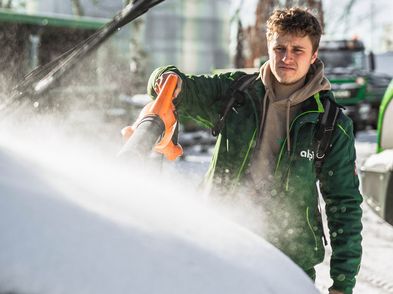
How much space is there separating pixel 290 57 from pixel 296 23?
135 millimetres

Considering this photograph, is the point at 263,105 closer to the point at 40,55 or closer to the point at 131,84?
the point at 40,55

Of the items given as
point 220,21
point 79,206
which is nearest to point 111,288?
point 79,206

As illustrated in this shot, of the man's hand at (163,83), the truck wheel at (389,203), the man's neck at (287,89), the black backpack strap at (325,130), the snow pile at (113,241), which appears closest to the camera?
the snow pile at (113,241)

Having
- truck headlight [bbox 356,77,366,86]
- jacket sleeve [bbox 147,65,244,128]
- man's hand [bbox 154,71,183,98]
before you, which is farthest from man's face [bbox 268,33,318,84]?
truck headlight [bbox 356,77,366,86]

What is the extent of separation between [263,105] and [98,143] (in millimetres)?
8125

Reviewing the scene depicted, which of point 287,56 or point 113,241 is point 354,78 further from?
point 113,241

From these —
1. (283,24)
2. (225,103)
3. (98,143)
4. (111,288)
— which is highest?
(283,24)

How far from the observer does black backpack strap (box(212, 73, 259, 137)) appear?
2.42 metres

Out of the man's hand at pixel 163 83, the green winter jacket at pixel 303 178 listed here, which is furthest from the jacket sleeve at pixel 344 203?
the man's hand at pixel 163 83

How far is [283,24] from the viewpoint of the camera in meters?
2.35

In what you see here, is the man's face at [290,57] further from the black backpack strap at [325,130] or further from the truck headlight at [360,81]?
the truck headlight at [360,81]

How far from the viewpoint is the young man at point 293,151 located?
2.32 m

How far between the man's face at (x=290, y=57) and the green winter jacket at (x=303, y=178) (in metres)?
0.11

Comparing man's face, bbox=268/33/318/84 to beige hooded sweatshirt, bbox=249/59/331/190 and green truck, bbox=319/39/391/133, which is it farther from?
green truck, bbox=319/39/391/133
